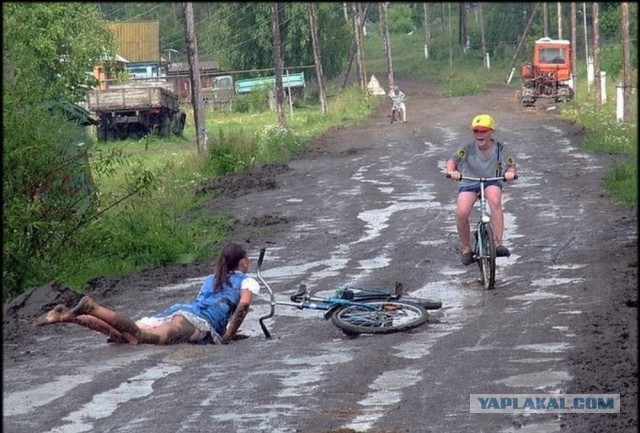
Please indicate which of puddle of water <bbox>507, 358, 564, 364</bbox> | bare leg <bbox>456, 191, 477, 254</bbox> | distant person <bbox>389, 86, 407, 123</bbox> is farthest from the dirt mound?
distant person <bbox>389, 86, 407, 123</bbox>

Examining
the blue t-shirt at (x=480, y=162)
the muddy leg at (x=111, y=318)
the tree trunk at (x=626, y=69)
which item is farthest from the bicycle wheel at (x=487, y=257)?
the tree trunk at (x=626, y=69)

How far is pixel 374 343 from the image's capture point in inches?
445

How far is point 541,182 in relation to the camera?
979 inches

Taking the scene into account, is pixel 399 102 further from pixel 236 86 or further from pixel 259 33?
pixel 259 33

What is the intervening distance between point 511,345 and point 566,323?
1.02 metres

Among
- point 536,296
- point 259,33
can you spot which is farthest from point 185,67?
point 536,296

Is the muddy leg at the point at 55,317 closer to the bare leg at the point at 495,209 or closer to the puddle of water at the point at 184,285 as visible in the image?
the puddle of water at the point at 184,285

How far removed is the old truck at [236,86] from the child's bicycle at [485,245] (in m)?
53.6

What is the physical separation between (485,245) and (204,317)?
3448mm

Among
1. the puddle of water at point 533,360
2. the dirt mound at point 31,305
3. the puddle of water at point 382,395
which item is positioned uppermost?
the puddle of water at point 382,395

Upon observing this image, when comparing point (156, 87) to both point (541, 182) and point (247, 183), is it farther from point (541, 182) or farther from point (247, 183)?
point (541, 182)

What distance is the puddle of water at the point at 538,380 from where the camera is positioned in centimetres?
909

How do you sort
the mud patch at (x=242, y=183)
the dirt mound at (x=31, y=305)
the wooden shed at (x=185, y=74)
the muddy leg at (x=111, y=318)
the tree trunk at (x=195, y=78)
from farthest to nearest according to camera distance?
the wooden shed at (x=185, y=74)
the tree trunk at (x=195, y=78)
the mud patch at (x=242, y=183)
the dirt mound at (x=31, y=305)
the muddy leg at (x=111, y=318)

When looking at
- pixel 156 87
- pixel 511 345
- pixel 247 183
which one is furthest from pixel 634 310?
pixel 156 87
